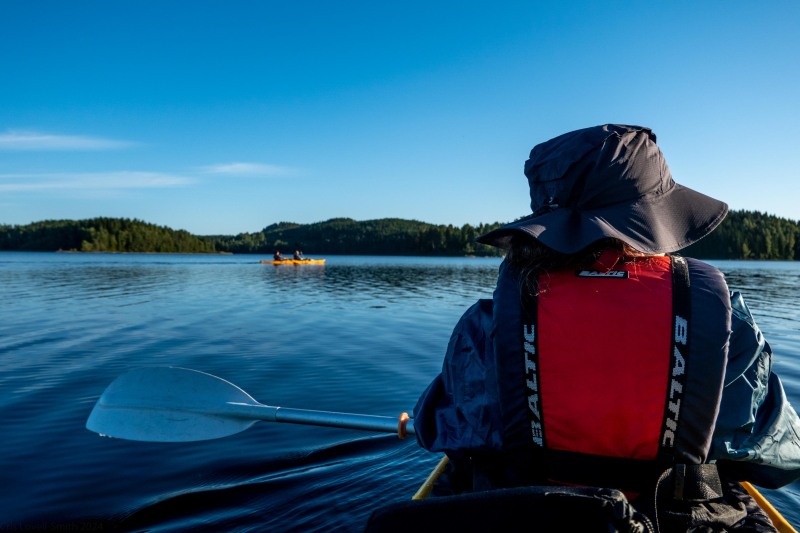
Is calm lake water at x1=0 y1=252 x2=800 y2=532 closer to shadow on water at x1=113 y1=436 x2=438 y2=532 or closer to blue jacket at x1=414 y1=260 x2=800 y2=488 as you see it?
shadow on water at x1=113 y1=436 x2=438 y2=532

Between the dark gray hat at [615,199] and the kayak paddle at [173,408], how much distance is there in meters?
3.35

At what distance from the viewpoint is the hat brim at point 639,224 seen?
68.7 inches

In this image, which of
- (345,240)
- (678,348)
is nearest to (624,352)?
(678,348)

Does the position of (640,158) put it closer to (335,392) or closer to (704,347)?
(704,347)

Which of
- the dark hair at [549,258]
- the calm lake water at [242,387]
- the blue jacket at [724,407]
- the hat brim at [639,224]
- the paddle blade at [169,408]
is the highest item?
the hat brim at [639,224]

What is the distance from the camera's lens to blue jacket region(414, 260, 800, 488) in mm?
1795

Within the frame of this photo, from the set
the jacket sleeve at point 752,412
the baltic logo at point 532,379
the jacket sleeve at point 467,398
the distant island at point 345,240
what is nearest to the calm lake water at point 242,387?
the jacket sleeve at point 467,398

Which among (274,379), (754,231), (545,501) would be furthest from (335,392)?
(754,231)

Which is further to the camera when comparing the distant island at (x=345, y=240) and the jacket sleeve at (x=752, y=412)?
the distant island at (x=345, y=240)

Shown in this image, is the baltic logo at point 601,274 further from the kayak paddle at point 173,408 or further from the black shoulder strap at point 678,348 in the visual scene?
the kayak paddle at point 173,408

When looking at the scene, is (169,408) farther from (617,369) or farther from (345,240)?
(345,240)

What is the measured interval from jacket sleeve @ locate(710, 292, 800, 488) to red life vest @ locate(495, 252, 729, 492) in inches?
4.0

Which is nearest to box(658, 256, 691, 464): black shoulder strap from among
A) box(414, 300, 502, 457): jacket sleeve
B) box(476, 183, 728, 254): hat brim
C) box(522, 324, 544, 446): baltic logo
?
box(476, 183, 728, 254): hat brim

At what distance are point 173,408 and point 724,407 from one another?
446 centimetres
